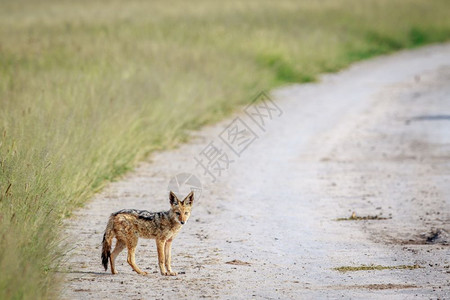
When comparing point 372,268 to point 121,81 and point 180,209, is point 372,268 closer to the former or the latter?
point 180,209

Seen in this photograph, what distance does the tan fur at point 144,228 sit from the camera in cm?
717

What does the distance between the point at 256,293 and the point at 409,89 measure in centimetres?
1480

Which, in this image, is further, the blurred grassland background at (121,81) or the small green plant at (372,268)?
the small green plant at (372,268)

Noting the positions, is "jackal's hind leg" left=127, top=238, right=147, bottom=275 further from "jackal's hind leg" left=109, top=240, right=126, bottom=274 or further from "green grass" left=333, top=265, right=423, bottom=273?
"green grass" left=333, top=265, right=423, bottom=273

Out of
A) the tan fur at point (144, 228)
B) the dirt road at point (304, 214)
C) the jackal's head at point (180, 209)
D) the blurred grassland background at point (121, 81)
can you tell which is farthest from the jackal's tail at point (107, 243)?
the jackal's head at point (180, 209)

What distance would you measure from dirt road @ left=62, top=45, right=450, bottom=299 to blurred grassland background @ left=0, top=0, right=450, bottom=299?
1.50 ft

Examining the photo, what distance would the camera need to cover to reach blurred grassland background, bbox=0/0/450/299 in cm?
725

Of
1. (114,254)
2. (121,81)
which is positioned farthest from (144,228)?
(121,81)

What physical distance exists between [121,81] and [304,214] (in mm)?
5953

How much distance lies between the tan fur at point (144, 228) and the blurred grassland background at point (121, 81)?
1.48 ft

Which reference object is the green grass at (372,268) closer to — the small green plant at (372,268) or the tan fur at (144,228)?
the small green plant at (372,268)

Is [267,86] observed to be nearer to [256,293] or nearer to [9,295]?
[256,293]

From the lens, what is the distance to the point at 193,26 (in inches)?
985

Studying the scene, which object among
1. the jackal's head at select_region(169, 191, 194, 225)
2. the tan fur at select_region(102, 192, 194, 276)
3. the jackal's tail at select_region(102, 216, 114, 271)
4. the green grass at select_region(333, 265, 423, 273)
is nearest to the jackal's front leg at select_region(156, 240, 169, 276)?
the tan fur at select_region(102, 192, 194, 276)
